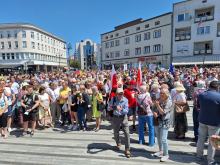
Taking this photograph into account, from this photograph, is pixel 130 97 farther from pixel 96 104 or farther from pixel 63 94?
pixel 63 94

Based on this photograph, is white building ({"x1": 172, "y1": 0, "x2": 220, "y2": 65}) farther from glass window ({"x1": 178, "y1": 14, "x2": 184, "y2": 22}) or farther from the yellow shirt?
the yellow shirt

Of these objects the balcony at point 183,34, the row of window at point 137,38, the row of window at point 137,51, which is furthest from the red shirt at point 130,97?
the row of window at point 137,38

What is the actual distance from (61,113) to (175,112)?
4690 mm

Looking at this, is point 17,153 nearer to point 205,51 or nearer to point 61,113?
point 61,113

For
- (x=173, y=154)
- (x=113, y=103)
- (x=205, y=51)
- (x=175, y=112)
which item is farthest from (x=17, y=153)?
(x=205, y=51)

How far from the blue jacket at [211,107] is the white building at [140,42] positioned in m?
34.0

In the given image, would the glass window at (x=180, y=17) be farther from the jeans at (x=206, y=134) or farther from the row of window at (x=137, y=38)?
the jeans at (x=206, y=134)

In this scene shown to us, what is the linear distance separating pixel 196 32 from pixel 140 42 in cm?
1481

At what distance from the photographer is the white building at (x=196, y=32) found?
3725 cm

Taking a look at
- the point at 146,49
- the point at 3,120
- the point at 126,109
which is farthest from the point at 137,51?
the point at 126,109

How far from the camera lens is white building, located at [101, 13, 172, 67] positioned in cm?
4528

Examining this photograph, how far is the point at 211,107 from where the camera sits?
5.04 metres

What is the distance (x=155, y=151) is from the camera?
6.32 metres

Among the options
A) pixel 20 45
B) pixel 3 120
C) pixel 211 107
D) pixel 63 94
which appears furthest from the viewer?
pixel 20 45
